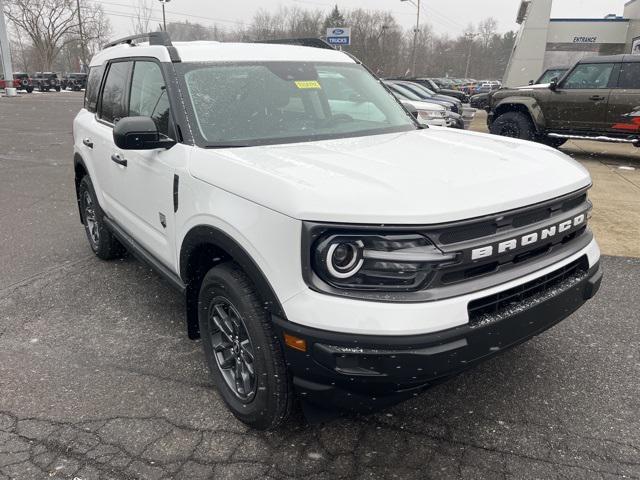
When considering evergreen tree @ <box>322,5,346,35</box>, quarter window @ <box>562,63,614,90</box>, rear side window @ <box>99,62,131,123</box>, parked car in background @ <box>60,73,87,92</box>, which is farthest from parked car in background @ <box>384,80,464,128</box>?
evergreen tree @ <box>322,5,346,35</box>

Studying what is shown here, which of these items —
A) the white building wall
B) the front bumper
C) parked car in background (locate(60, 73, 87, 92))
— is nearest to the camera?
the front bumper

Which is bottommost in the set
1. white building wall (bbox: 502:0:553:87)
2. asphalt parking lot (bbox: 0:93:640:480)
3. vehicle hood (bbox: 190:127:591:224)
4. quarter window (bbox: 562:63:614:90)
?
asphalt parking lot (bbox: 0:93:640:480)

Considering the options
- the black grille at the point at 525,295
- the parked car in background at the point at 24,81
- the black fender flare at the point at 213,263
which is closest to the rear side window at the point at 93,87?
the black fender flare at the point at 213,263

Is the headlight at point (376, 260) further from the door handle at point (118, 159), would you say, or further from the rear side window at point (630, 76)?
the rear side window at point (630, 76)

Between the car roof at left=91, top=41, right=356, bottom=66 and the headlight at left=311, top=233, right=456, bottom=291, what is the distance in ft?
5.98

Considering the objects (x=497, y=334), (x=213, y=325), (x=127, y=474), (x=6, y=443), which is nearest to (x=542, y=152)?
(x=497, y=334)

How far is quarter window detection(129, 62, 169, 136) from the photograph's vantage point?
315cm

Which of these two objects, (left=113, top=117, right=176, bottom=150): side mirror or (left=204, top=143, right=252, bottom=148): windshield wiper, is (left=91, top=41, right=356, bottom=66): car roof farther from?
(left=204, top=143, right=252, bottom=148): windshield wiper

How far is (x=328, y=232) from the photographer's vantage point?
201 cm

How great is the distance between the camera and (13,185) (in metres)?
8.23

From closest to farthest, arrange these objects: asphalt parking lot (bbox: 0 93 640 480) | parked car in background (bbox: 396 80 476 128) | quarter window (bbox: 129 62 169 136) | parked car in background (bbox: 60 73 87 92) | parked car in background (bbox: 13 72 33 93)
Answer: asphalt parking lot (bbox: 0 93 640 480), quarter window (bbox: 129 62 169 136), parked car in background (bbox: 396 80 476 128), parked car in background (bbox: 13 72 33 93), parked car in background (bbox: 60 73 87 92)

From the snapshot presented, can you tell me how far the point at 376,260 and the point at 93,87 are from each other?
387 centimetres

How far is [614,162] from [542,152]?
9508 mm

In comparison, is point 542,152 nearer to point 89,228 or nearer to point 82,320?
point 82,320
